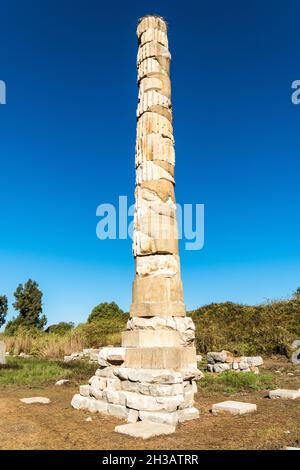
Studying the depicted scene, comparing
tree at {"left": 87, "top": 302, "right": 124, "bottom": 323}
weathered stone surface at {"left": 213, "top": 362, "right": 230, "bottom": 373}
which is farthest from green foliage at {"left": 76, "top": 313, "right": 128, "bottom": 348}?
weathered stone surface at {"left": 213, "top": 362, "right": 230, "bottom": 373}

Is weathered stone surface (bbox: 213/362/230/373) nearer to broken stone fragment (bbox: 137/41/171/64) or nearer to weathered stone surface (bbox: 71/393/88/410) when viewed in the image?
weathered stone surface (bbox: 71/393/88/410)

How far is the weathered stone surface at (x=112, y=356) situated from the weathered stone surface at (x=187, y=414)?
1540 millimetres

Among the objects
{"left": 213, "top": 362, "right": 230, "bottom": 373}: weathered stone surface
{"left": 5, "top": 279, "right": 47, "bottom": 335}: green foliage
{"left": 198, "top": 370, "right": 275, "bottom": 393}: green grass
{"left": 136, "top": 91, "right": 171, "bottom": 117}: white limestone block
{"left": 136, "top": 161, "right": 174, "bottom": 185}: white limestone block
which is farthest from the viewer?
{"left": 5, "top": 279, "right": 47, "bottom": 335}: green foliage

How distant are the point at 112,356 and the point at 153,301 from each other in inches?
51.7

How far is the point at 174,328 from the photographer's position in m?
7.79

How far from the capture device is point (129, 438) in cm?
543

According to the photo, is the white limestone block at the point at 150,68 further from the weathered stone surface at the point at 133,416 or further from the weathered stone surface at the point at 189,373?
the weathered stone surface at the point at 133,416

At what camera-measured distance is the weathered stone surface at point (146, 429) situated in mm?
5445

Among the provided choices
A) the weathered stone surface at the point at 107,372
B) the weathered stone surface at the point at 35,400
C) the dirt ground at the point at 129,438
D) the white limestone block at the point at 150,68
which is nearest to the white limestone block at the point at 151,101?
the white limestone block at the point at 150,68

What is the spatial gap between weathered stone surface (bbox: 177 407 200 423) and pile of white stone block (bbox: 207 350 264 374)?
293 inches

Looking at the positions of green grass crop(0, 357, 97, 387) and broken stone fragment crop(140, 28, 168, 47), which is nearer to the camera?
broken stone fragment crop(140, 28, 168, 47)

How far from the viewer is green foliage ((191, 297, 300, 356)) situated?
60.4 feet

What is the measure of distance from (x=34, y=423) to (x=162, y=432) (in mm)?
2132
